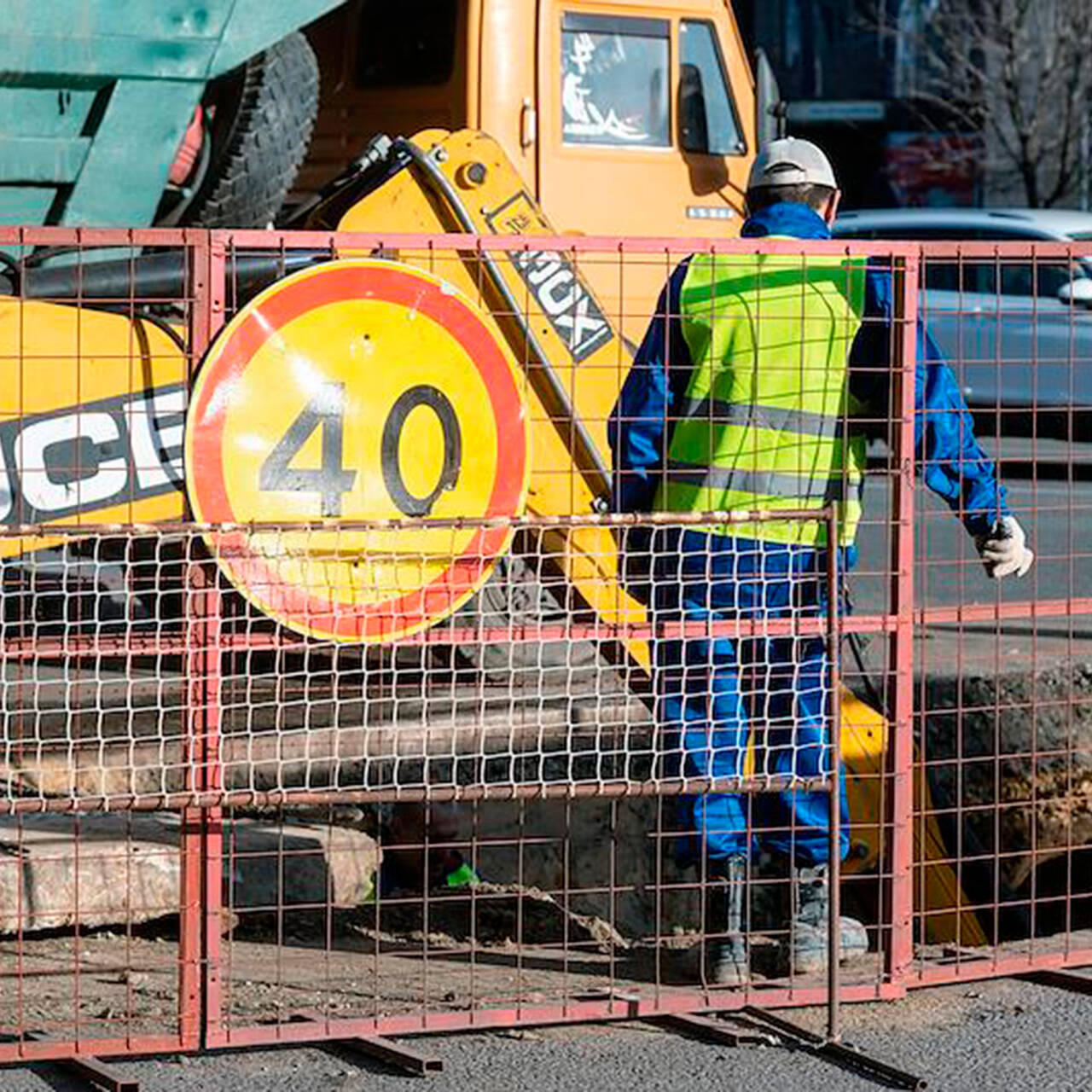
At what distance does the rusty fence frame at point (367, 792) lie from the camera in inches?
203

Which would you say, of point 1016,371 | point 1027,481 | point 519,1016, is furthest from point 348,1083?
point 1016,371

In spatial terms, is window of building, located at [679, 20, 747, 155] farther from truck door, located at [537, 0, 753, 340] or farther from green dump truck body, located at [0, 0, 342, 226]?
green dump truck body, located at [0, 0, 342, 226]

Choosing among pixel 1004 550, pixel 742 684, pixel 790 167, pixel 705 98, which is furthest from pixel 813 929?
pixel 705 98

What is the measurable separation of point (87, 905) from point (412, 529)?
1.61m

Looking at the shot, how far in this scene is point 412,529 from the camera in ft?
17.4

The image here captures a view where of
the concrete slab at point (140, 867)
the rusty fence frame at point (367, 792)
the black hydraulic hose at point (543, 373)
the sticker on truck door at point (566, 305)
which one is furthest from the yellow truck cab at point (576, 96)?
the rusty fence frame at point (367, 792)

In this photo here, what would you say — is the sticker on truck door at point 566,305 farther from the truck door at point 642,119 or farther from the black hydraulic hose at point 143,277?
the truck door at point 642,119

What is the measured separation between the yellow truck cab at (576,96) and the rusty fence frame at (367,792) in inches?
170

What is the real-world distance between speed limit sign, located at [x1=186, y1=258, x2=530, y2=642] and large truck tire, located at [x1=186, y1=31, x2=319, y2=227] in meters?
4.18

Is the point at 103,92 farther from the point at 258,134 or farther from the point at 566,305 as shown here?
the point at 566,305

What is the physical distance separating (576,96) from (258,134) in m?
1.66

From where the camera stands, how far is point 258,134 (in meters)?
9.38

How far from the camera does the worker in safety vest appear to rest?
5.77m

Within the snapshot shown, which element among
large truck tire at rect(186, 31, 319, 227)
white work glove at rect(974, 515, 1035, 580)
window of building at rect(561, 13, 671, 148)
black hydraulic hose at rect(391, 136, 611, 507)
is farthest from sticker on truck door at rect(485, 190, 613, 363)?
window of building at rect(561, 13, 671, 148)
